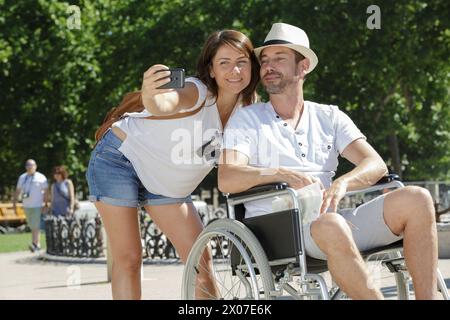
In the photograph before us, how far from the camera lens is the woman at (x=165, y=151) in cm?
527

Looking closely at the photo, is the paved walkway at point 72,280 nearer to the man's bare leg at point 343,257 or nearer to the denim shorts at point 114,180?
the denim shorts at point 114,180

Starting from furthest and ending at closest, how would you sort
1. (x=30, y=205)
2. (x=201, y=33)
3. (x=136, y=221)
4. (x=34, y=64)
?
(x=34, y=64) → (x=201, y=33) → (x=30, y=205) → (x=136, y=221)

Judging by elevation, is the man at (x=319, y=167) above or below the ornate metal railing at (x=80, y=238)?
above

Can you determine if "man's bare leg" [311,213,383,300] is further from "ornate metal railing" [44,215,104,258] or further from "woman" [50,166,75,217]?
"woman" [50,166,75,217]

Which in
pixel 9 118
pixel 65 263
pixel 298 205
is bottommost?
pixel 65 263

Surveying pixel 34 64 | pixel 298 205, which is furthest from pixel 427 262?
pixel 34 64

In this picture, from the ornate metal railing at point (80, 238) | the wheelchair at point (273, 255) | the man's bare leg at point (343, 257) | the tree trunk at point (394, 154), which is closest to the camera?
the man's bare leg at point (343, 257)

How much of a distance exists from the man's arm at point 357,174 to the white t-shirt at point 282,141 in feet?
0.17

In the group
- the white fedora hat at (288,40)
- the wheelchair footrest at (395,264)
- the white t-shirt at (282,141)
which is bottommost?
the wheelchair footrest at (395,264)

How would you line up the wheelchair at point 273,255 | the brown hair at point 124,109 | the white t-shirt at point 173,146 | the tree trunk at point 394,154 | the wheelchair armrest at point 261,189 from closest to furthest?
1. the wheelchair at point 273,255
2. the wheelchair armrest at point 261,189
3. the white t-shirt at point 173,146
4. the brown hair at point 124,109
5. the tree trunk at point 394,154

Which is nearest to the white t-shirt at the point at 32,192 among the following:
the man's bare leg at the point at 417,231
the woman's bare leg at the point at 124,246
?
the woman's bare leg at the point at 124,246

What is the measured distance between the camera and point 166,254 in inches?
589

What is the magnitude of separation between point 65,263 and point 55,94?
61.3 ft

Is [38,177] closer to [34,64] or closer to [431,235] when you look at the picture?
[34,64]
